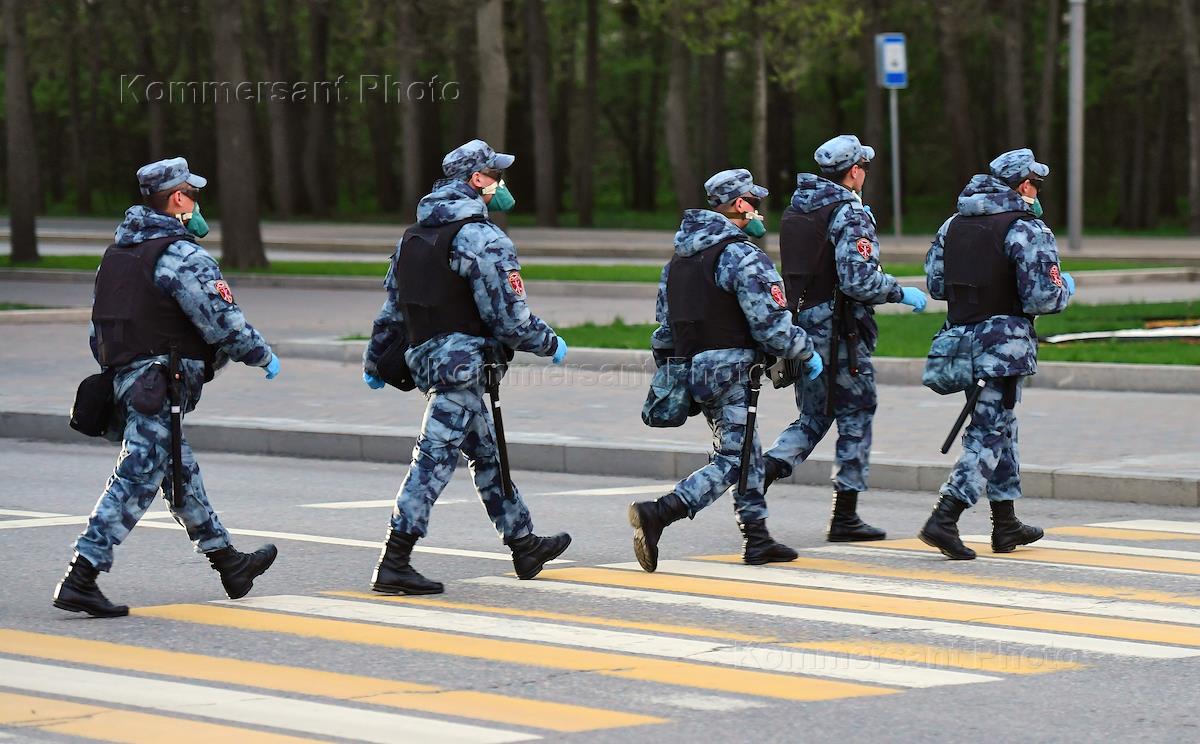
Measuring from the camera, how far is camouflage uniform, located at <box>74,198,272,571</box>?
771 centimetres

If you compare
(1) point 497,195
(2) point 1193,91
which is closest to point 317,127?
(2) point 1193,91

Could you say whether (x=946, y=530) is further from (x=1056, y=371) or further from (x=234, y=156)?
(x=234, y=156)

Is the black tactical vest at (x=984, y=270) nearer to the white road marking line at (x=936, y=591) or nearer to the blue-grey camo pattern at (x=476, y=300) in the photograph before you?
the white road marking line at (x=936, y=591)

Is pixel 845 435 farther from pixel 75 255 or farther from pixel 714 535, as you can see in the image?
pixel 75 255

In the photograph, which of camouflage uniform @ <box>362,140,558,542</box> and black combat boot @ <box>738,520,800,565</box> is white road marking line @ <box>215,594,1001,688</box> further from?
black combat boot @ <box>738,520,800,565</box>

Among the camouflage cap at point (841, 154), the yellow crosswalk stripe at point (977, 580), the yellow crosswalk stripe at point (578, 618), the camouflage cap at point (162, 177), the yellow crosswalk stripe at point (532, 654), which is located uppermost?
the camouflage cap at point (162, 177)

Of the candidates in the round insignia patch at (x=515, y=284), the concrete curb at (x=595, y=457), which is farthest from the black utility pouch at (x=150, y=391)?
the concrete curb at (x=595, y=457)

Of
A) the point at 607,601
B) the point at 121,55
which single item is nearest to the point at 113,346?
the point at 607,601

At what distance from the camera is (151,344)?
7746mm

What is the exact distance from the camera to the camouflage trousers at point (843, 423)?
956cm

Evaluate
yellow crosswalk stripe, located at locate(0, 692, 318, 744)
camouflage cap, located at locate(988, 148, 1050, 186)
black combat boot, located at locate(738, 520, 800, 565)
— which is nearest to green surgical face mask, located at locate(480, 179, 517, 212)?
black combat boot, located at locate(738, 520, 800, 565)

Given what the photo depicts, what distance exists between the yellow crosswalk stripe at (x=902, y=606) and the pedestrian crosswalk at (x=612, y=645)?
→ 0.02 m

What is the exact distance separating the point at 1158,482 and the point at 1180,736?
17.0 feet

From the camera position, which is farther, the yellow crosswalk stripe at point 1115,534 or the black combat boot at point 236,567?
the yellow crosswalk stripe at point 1115,534
